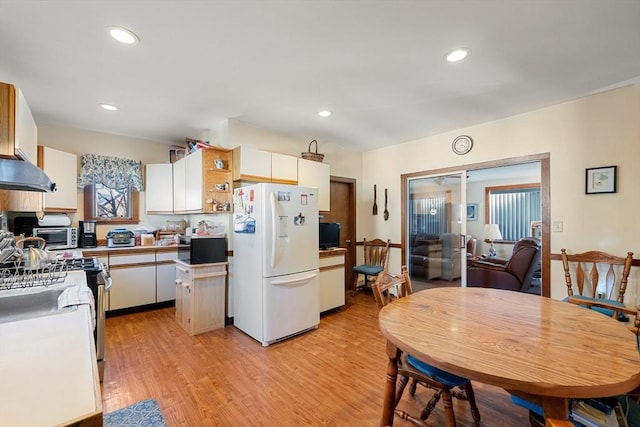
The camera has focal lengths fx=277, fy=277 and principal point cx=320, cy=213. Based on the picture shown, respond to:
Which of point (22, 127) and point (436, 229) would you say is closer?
point (22, 127)

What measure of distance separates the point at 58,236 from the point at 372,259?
168 inches

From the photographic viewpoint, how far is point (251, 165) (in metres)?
3.23

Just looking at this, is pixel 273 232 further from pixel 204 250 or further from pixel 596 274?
pixel 596 274

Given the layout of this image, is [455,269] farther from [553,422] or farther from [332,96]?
[553,422]

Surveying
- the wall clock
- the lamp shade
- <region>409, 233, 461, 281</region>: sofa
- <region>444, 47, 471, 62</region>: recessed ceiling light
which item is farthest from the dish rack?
the lamp shade

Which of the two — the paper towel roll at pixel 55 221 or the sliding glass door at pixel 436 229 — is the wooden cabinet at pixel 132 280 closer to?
the paper towel roll at pixel 55 221

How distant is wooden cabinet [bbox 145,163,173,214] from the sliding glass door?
356cm

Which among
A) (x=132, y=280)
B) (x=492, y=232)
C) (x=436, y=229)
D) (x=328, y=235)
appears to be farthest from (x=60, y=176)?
(x=492, y=232)

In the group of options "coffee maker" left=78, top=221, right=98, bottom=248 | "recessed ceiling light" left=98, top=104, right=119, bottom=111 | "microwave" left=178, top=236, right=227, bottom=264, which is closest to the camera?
"recessed ceiling light" left=98, top=104, right=119, bottom=111

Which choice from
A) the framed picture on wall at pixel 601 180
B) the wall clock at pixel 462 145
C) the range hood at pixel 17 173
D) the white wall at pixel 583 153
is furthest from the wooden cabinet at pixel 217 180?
the framed picture on wall at pixel 601 180

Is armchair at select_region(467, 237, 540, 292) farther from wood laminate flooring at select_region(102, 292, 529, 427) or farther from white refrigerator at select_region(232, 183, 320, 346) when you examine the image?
white refrigerator at select_region(232, 183, 320, 346)

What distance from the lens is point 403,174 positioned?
14.1ft

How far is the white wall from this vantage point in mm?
2506

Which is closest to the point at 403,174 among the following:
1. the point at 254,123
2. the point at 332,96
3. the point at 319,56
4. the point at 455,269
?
the point at 455,269
